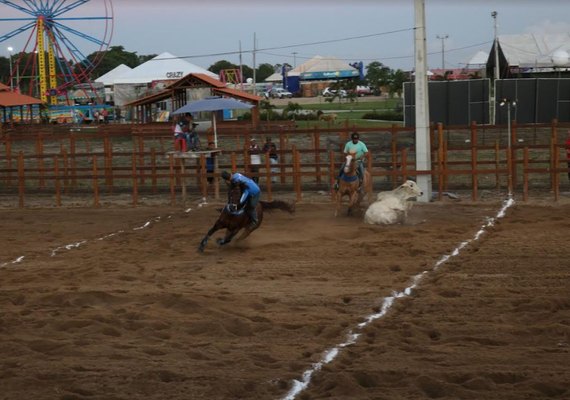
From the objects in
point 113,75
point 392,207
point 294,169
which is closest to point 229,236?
point 392,207

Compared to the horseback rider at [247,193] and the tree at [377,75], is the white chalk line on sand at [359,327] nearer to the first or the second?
the horseback rider at [247,193]

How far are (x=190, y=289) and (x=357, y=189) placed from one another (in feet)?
25.3

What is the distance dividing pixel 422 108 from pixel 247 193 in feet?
26.1

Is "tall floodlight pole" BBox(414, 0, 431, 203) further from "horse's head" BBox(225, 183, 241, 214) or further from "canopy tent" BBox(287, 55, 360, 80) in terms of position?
"canopy tent" BBox(287, 55, 360, 80)

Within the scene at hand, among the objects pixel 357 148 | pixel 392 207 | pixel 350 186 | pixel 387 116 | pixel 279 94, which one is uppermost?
pixel 279 94

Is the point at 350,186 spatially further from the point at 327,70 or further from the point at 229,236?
the point at 327,70

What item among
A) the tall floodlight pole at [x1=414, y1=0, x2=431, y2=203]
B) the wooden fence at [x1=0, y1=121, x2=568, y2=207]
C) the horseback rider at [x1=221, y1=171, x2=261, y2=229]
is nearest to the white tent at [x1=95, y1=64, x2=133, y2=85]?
the wooden fence at [x1=0, y1=121, x2=568, y2=207]

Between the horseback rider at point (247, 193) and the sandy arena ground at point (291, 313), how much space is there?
586 millimetres

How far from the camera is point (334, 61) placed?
71688 mm

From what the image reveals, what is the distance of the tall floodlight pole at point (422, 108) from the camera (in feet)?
67.3

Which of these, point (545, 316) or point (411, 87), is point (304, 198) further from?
point (411, 87)

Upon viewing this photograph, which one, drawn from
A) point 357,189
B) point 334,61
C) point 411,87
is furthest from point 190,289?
point 334,61

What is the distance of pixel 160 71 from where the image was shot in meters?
54.3

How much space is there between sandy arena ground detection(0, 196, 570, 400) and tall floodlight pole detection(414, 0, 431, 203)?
146 inches
